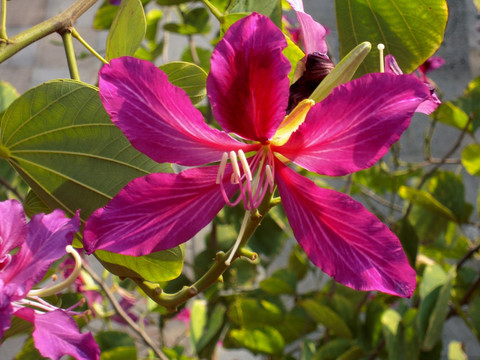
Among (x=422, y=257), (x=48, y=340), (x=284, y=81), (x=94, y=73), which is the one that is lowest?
(x=422, y=257)

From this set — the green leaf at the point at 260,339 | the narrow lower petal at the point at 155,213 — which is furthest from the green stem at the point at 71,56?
the green leaf at the point at 260,339

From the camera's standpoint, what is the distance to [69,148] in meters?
0.37

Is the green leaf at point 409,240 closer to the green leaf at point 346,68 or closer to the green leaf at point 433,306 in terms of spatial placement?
the green leaf at point 433,306

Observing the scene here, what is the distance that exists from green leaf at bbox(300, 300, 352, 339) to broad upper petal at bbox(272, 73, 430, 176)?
0.65 meters

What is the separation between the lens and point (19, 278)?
361 mm

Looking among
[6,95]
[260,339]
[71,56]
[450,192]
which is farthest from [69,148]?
[450,192]

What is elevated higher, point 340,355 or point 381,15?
point 381,15

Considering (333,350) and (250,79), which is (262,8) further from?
(333,350)

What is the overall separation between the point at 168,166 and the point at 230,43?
3.4 inches

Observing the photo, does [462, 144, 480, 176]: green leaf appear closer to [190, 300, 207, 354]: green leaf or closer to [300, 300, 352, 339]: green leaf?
[300, 300, 352, 339]: green leaf

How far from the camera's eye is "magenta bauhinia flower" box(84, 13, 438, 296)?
0.28 meters

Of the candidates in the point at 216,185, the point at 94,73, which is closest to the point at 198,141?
the point at 216,185

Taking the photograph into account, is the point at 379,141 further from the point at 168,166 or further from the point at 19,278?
the point at 19,278

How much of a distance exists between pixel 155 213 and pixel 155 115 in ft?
0.15
